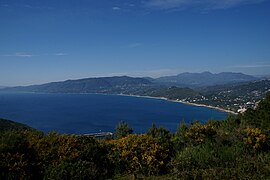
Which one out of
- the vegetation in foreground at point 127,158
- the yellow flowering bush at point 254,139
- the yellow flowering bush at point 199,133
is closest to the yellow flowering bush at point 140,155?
the vegetation in foreground at point 127,158

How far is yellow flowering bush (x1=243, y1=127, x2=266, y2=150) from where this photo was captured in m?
9.19

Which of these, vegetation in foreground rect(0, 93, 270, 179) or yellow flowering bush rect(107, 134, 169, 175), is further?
yellow flowering bush rect(107, 134, 169, 175)

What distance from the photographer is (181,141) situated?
32.5ft

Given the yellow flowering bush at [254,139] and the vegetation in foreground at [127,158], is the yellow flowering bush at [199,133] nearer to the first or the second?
the vegetation in foreground at [127,158]

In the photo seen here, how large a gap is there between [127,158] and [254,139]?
14.1 feet

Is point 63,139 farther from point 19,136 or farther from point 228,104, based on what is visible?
point 228,104

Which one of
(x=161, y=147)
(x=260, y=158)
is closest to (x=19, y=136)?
(x=161, y=147)

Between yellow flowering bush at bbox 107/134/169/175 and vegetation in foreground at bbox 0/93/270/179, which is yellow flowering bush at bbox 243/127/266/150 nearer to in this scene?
vegetation in foreground at bbox 0/93/270/179

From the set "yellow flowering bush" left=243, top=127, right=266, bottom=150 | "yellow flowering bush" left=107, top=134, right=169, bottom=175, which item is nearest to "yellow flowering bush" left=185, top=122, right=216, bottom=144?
"yellow flowering bush" left=243, top=127, right=266, bottom=150

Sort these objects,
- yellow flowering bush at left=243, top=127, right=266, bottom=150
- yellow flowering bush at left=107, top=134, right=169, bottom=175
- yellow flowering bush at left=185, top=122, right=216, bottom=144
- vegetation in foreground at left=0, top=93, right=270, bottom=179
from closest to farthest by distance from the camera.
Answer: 1. vegetation in foreground at left=0, top=93, right=270, bottom=179
2. yellow flowering bush at left=107, top=134, right=169, bottom=175
3. yellow flowering bush at left=243, top=127, right=266, bottom=150
4. yellow flowering bush at left=185, top=122, right=216, bottom=144

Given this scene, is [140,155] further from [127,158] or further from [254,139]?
[254,139]

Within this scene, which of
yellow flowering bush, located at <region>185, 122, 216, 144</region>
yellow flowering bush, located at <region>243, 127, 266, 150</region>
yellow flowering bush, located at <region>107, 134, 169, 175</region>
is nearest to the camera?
yellow flowering bush, located at <region>107, 134, 169, 175</region>

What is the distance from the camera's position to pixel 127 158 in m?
7.97

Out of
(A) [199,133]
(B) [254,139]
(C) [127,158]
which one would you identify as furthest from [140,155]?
(B) [254,139]
